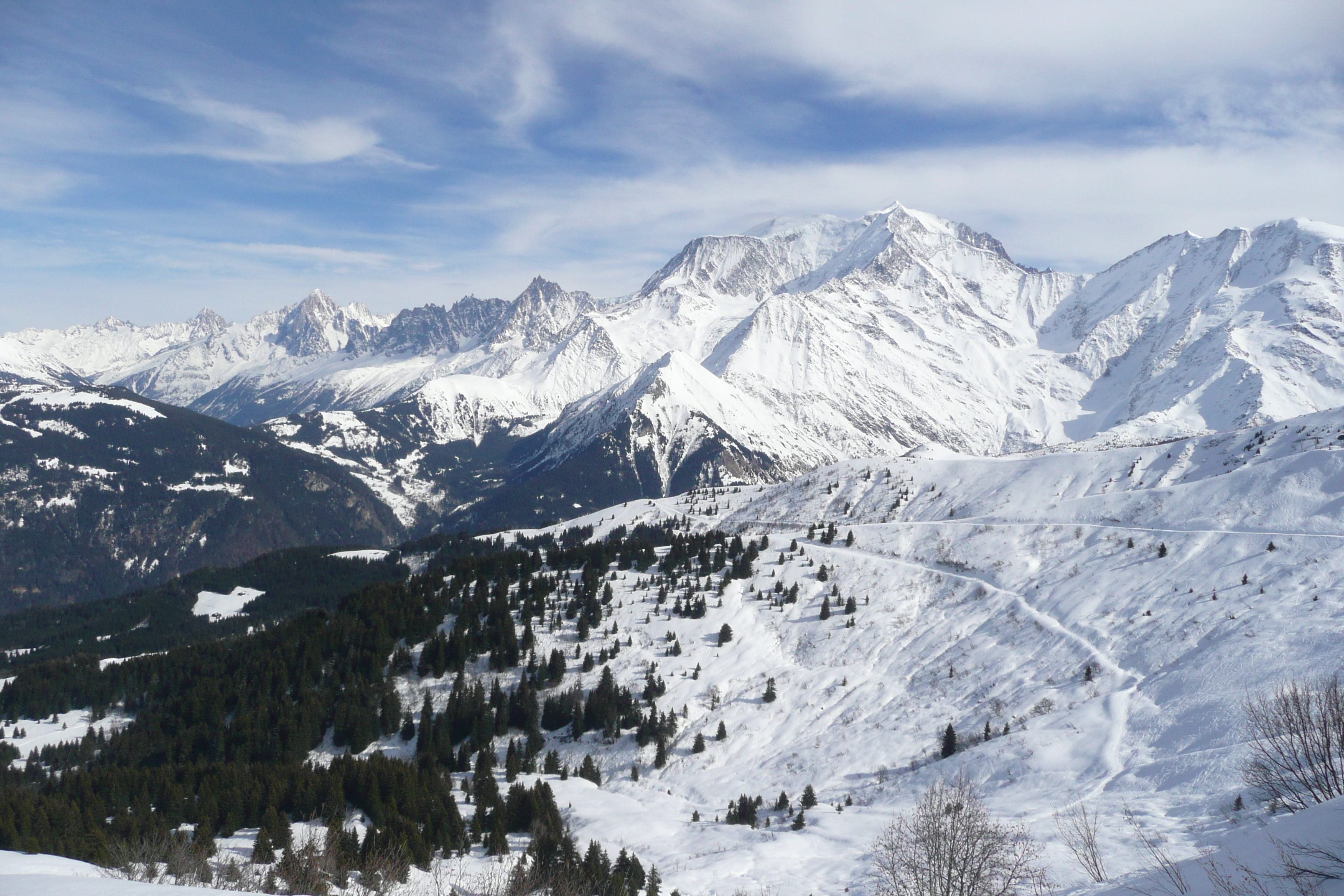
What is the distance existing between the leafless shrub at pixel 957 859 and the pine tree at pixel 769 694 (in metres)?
45.9

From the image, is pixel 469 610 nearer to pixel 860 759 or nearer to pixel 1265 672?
pixel 860 759

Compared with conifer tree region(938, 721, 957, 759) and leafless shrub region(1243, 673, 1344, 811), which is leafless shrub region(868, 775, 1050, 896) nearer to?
leafless shrub region(1243, 673, 1344, 811)

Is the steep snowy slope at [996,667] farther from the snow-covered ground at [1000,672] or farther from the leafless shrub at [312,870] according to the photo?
the leafless shrub at [312,870]

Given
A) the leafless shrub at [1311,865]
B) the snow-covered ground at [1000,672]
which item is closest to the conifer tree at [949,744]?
the snow-covered ground at [1000,672]

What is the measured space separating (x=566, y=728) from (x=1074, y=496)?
12049 centimetres

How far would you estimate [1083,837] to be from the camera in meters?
36.9

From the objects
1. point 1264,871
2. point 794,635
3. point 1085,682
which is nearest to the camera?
point 1264,871

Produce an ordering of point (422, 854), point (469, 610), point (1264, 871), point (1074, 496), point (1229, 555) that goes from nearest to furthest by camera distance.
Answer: point (1264, 871) → point (422, 854) → point (1229, 555) → point (469, 610) → point (1074, 496)

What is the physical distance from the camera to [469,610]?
384 ft

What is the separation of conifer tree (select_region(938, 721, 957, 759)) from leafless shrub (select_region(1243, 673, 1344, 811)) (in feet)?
86.0

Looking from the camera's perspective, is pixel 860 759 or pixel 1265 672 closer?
pixel 1265 672

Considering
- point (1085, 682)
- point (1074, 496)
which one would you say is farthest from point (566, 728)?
point (1074, 496)

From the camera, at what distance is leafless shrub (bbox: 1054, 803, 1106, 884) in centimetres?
3562

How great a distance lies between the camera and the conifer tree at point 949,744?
67.8m
